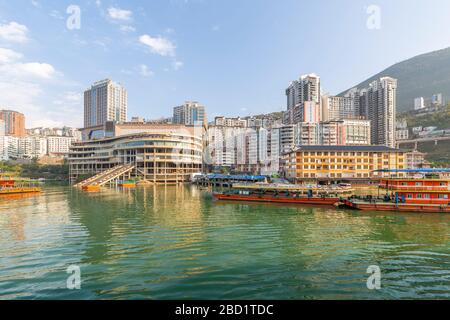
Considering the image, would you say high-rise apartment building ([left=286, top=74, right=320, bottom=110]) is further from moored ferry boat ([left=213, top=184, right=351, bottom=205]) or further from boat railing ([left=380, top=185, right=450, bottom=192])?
boat railing ([left=380, top=185, right=450, bottom=192])

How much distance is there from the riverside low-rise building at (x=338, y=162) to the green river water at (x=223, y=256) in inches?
1680

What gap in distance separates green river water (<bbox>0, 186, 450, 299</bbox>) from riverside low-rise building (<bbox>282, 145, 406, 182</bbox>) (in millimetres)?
42663

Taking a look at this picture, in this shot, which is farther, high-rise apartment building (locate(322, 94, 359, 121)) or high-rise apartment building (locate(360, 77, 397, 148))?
high-rise apartment building (locate(322, 94, 359, 121))

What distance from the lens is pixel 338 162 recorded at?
74.3 m

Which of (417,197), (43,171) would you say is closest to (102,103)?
(43,171)

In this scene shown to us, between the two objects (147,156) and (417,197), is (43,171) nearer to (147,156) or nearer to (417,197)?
(147,156)

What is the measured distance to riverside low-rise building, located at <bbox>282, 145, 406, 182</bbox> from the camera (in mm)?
73750

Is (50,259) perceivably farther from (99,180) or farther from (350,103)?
(350,103)

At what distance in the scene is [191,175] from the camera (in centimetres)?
9894

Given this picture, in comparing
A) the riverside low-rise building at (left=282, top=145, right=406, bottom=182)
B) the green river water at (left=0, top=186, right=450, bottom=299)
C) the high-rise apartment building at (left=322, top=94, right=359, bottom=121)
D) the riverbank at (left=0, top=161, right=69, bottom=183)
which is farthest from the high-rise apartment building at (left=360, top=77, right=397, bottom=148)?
the riverbank at (left=0, top=161, right=69, bottom=183)

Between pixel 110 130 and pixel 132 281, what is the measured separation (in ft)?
427

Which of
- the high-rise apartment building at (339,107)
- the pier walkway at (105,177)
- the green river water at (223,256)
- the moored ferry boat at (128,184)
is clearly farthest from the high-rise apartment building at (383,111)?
the green river water at (223,256)

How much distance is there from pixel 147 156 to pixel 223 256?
80.2 metres
